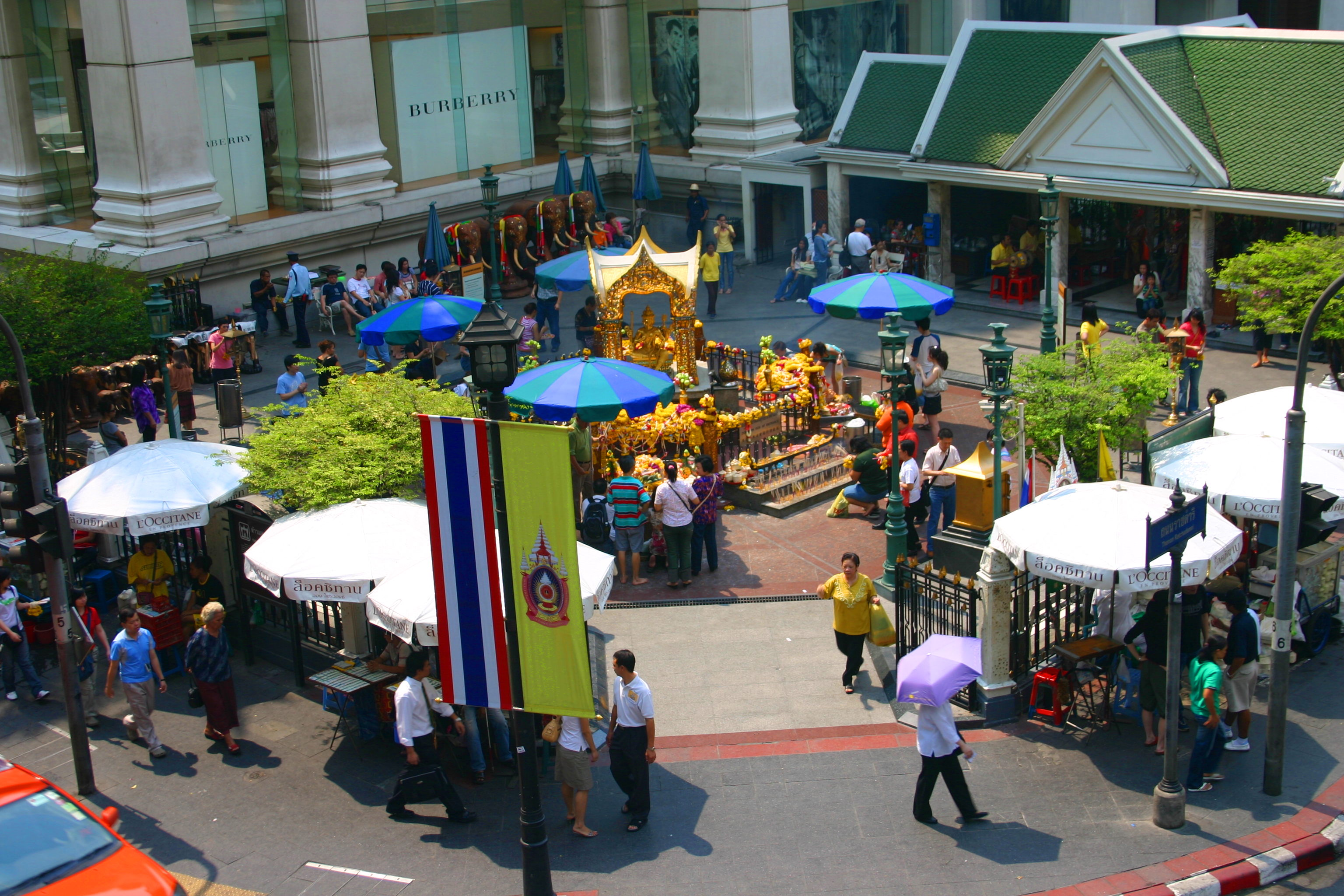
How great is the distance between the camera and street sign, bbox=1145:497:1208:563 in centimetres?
1027

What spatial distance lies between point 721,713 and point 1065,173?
15.8 meters

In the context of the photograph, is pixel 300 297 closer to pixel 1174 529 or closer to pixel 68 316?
pixel 68 316

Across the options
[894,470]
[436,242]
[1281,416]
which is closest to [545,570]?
[894,470]

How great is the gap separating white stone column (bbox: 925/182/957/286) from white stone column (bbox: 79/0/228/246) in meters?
14.8

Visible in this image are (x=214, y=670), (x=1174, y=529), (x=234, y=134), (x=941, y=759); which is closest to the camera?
(x=1174, y=529)

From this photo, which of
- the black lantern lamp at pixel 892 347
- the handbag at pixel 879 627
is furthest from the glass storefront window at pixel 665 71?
the handbag at pixel 879 627

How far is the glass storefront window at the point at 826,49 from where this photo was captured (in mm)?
37250

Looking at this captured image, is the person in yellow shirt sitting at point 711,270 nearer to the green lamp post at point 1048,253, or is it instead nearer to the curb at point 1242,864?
the green lamp post at point 1048,253

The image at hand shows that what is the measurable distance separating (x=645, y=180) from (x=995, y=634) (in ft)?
67.3

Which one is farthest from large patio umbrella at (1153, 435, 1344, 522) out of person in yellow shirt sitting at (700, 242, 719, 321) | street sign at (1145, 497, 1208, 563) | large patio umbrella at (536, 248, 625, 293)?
person in yellow shirt sitting at (700, 242, 719, 321)

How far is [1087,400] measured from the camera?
15055 millimetres

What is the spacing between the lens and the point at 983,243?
29.2 metres

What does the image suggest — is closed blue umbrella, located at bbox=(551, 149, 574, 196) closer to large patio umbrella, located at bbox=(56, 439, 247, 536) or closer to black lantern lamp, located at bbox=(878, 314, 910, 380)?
large patio umbrella, located at bbox=(56, 439, 247, 536)

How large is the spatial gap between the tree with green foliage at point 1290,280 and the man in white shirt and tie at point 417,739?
41.1ft
